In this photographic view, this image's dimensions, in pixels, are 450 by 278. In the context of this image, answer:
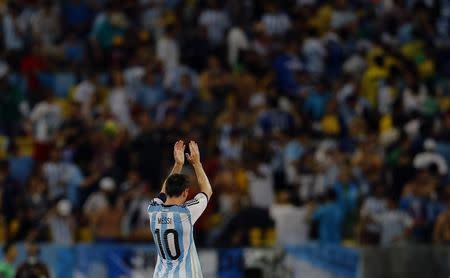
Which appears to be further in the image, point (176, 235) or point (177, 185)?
point (176, 235)

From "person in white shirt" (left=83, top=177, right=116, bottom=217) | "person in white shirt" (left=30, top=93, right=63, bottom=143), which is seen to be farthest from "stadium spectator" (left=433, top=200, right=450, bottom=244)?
"person in white shirt" (left=30, top=93, right=63, bottom=143)

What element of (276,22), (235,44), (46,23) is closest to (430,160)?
(235,44)

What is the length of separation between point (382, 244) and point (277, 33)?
7090mm

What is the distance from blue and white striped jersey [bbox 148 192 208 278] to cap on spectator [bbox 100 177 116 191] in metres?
9.08

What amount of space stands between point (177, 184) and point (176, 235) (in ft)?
1.73

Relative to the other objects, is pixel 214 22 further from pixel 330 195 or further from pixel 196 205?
pixel 196 205

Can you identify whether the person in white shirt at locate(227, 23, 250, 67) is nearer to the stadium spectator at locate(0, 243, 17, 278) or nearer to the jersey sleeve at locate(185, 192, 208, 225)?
the stadium spectator at locate(0, 243, 17, 278)

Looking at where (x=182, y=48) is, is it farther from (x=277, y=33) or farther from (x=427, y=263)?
(x=427, y=263)

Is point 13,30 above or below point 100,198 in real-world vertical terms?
above

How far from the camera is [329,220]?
21.6 metres

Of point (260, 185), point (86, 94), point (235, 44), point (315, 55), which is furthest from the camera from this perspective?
point (235, 44)

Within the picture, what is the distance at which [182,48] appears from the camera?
2656 centimetres

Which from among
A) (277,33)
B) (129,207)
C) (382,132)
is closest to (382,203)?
(382,132)

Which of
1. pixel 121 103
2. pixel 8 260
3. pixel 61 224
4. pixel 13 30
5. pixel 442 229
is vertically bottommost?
pixel 8 260
